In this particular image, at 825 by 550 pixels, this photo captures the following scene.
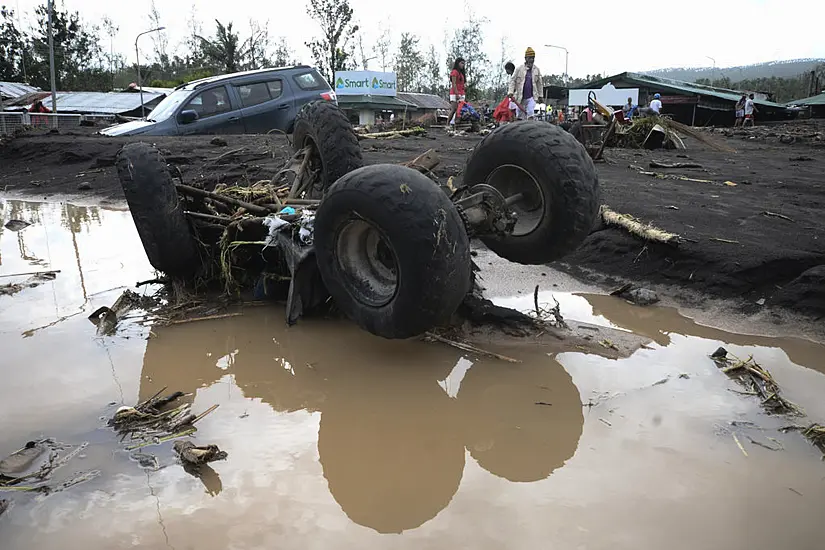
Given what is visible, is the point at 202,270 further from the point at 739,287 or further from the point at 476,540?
the point at 739,287

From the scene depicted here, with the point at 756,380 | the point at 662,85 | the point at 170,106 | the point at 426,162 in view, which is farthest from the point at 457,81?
the point at 662,85

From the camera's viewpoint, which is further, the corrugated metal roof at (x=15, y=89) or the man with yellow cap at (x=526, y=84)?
the corrugated metal roof at (x=15, y=89)

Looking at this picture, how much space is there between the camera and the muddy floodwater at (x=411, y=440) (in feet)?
6.75

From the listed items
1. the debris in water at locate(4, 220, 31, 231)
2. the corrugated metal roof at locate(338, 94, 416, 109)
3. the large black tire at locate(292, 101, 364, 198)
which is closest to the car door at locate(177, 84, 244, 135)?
the debris in water at locate(4, 220, 31, 231)

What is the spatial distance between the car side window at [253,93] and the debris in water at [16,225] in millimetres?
5523

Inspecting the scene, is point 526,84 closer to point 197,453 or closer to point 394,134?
point 394,134

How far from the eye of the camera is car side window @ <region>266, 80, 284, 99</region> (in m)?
12.3

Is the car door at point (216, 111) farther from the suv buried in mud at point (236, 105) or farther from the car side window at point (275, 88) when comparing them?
the car side window at point (275, 88)

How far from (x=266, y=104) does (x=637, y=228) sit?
9.03 metres

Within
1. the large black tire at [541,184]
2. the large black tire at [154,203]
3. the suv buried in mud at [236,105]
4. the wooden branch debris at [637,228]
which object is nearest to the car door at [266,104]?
the suv buried in mud at [236,105]

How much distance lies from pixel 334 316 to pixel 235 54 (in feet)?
114

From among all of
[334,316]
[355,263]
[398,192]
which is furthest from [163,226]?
[398,192]

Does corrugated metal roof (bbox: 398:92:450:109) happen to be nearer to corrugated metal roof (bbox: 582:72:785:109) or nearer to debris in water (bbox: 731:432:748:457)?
corrugated metal roof (bbox: 582:72:785:109)

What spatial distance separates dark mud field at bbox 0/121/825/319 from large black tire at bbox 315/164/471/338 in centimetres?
181
